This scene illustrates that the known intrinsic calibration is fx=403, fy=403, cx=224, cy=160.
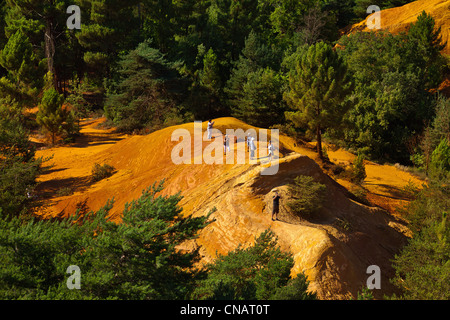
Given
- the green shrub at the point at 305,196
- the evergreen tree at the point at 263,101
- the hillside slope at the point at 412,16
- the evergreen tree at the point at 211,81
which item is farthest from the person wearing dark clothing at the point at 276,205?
the hillside slope at the point at 412,16

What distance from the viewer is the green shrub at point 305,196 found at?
1797 cm

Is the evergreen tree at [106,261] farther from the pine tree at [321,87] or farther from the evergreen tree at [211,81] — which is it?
the evergreen tree at [211,81]

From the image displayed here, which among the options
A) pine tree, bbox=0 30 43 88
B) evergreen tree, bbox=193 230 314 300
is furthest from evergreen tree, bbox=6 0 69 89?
evergreen tree, bbox=193 230 314 300

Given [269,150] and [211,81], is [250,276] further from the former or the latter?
[211,81]

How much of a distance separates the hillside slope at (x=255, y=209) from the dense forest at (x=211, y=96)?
1.54 m

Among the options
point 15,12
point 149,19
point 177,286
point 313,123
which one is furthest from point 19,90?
point 177,286

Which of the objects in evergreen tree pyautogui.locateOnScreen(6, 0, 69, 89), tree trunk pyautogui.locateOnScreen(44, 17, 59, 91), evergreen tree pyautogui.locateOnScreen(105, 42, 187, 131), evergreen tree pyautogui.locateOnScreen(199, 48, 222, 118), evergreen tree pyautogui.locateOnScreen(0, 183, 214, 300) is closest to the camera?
evergreen tree pyautogui.locateOnScreen(0, 183, 214, 300)

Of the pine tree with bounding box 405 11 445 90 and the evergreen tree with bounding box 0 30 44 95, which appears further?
the pine tree with bounding box 405 11 445 90

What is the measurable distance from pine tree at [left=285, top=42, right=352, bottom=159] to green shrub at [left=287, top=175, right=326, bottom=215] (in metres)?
10.1

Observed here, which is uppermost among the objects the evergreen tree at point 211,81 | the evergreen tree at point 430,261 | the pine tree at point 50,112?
the evergreen tree at point 211,81

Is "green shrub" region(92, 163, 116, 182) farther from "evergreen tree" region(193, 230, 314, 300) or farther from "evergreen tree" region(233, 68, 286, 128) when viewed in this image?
"evergreen tree" region(193, 230, 314, 300)

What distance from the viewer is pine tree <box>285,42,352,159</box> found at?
2678 centimetres

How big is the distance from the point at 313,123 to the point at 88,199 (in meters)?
15.5

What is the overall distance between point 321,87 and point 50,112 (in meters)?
22.1
